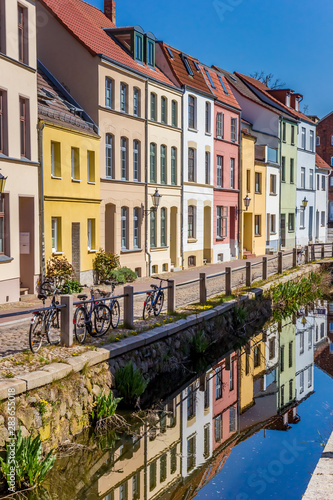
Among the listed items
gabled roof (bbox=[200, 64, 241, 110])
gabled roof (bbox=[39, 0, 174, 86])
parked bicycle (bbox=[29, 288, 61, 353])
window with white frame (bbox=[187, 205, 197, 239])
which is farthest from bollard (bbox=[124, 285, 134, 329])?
gabled roof (bbox=[200, 64, 241, 110])

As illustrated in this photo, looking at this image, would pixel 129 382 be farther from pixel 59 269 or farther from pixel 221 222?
pixel 221 222

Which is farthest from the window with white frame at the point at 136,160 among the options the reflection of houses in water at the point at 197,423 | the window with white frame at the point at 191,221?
the reflection of houses in water at the point at 197,423

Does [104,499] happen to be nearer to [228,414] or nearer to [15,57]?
[228,414]

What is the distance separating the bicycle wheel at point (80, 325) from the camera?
457 inches

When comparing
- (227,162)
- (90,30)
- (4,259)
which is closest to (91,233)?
(4,259)

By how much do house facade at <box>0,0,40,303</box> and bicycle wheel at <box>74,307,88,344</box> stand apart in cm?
614

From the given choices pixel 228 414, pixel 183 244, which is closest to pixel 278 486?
pixel 228 414

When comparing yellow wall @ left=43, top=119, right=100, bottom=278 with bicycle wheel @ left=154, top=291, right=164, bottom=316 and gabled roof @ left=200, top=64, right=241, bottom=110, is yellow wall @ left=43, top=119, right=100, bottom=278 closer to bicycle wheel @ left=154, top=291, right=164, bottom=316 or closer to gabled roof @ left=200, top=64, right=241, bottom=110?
bicycle wheel @ left=154, top=291, right=164, bottom=316

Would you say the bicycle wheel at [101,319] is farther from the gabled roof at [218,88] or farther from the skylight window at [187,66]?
the gabled roof at [218,88]

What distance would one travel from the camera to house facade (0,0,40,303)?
17.6m

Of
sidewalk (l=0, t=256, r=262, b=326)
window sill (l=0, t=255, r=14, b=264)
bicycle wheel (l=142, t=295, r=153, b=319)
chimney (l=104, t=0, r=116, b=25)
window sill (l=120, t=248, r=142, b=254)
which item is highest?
chimney (l=104, t=0, r=116, b=25)

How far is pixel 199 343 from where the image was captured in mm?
15000

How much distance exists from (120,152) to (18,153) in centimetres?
727

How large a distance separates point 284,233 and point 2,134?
95.1 feet
